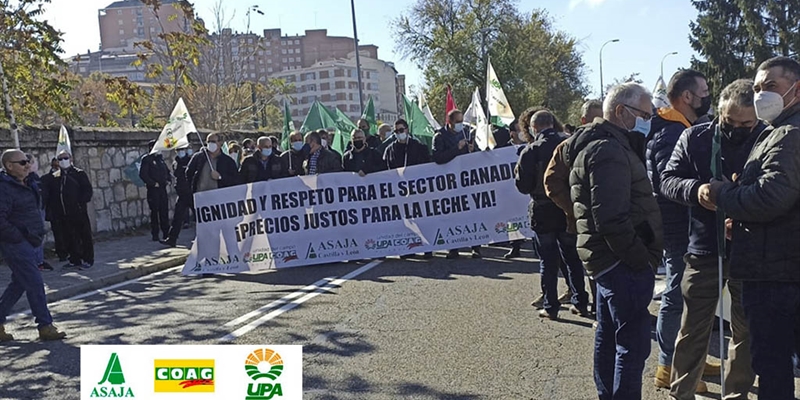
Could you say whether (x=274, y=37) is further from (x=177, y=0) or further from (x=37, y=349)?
(x=37, y=349)

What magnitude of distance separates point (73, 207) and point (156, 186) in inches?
120

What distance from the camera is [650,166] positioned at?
16.3ft

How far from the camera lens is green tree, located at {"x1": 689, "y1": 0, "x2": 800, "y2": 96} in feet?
160

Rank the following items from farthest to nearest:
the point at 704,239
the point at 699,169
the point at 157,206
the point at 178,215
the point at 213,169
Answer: the point at 157,206
the point at 178,215
the point at 213,169
the point at 704,239
the point at 699,169

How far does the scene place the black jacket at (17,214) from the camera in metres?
6.88

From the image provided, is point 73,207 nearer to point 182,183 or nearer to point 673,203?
point 182,183

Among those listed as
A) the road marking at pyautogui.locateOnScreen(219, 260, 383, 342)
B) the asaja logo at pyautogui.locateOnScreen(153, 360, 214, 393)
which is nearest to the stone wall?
the road marking at pyautogui.locateOnScreen(219, 260, 383, 342)

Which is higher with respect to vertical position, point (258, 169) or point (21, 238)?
point (258, 169)

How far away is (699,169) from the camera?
4219mm

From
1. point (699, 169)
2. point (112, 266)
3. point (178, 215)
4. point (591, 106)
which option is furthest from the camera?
point (178, 215)

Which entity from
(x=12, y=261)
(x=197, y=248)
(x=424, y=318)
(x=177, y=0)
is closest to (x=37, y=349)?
(x=12, y=261)

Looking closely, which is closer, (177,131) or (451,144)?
(451,144)

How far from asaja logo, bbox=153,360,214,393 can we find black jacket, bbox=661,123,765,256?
9.07 feet

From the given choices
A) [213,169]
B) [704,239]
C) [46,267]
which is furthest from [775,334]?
[46,267]
